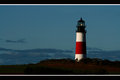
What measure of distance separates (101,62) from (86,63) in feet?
4.13

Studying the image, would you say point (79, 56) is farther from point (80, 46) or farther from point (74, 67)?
point (74, 67)

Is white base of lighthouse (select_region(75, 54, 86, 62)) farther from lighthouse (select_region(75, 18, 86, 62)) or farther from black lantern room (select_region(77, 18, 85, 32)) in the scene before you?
black lantern room (select_region(77, 18, 85, 32))

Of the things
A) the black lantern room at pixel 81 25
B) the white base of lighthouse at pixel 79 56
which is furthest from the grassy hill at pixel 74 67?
the black lantern room at pixel 81 25

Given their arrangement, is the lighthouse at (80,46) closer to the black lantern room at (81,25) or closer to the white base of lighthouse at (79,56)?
the white base of lighthouse at (79,56)

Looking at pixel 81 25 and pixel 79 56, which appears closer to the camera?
pixel 79 56

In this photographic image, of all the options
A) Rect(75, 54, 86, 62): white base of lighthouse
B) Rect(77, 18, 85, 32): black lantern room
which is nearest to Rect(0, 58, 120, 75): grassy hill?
Rect(75, 54, 86, 62): white base of lighthouse

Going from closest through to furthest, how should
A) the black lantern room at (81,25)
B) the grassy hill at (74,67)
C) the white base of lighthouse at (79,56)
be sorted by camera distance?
1. the grassy hill at (74,67)
2. the white base of lighthouse at (79,56)
3. the black lantern room at (81,25)

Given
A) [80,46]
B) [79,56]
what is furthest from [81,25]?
[79,56]

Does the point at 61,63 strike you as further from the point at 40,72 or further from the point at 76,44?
the point at 40,72

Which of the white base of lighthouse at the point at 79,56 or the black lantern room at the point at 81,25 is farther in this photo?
the black lantern room at the point at 81,25
